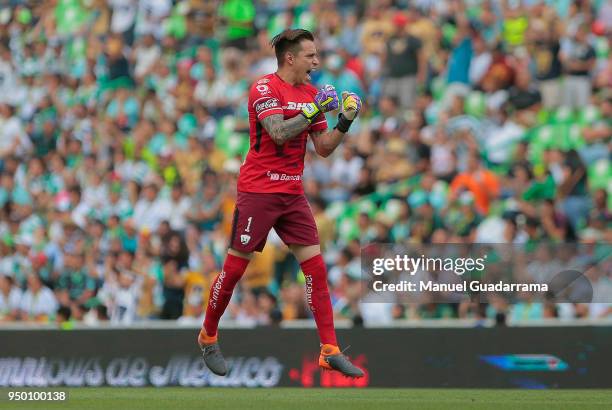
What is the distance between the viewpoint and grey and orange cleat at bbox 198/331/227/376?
1027 cm

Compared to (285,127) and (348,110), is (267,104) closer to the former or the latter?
(285,127)

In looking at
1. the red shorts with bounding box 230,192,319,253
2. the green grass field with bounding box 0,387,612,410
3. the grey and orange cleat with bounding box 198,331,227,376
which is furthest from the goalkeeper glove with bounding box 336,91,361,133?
the green grass field with bounding box 0,387,612,410

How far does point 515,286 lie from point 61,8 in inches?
505

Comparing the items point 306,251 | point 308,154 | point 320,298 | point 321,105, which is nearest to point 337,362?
point 320,298

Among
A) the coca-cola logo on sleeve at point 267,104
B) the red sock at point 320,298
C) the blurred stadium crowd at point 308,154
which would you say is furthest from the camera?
the blurred stadium crowd at point 308,154

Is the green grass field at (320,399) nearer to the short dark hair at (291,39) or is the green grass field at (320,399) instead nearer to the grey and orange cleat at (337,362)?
the grey and orange cleat at (337,362)

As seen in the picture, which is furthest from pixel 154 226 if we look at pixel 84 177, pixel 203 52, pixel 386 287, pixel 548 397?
pixel 548 397

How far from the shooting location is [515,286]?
12.7 meters

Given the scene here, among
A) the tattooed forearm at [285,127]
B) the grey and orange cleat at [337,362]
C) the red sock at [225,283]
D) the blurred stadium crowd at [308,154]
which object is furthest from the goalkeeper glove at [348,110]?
the blurred stadium crowd at [308,154]

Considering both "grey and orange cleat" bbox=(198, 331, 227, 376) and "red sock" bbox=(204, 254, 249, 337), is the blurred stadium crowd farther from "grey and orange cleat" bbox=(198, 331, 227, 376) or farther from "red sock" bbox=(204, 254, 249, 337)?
"red sock" bbox=(204, 254, 249, 337)

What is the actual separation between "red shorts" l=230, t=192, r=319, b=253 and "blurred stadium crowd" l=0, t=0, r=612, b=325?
3495mm

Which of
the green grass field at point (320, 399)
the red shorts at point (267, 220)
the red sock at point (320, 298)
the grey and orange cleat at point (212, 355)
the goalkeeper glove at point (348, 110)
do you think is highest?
the goalkeeper glove at point (348, 110)

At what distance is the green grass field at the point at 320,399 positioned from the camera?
10.2 m

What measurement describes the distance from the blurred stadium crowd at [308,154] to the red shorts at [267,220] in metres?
3.49
